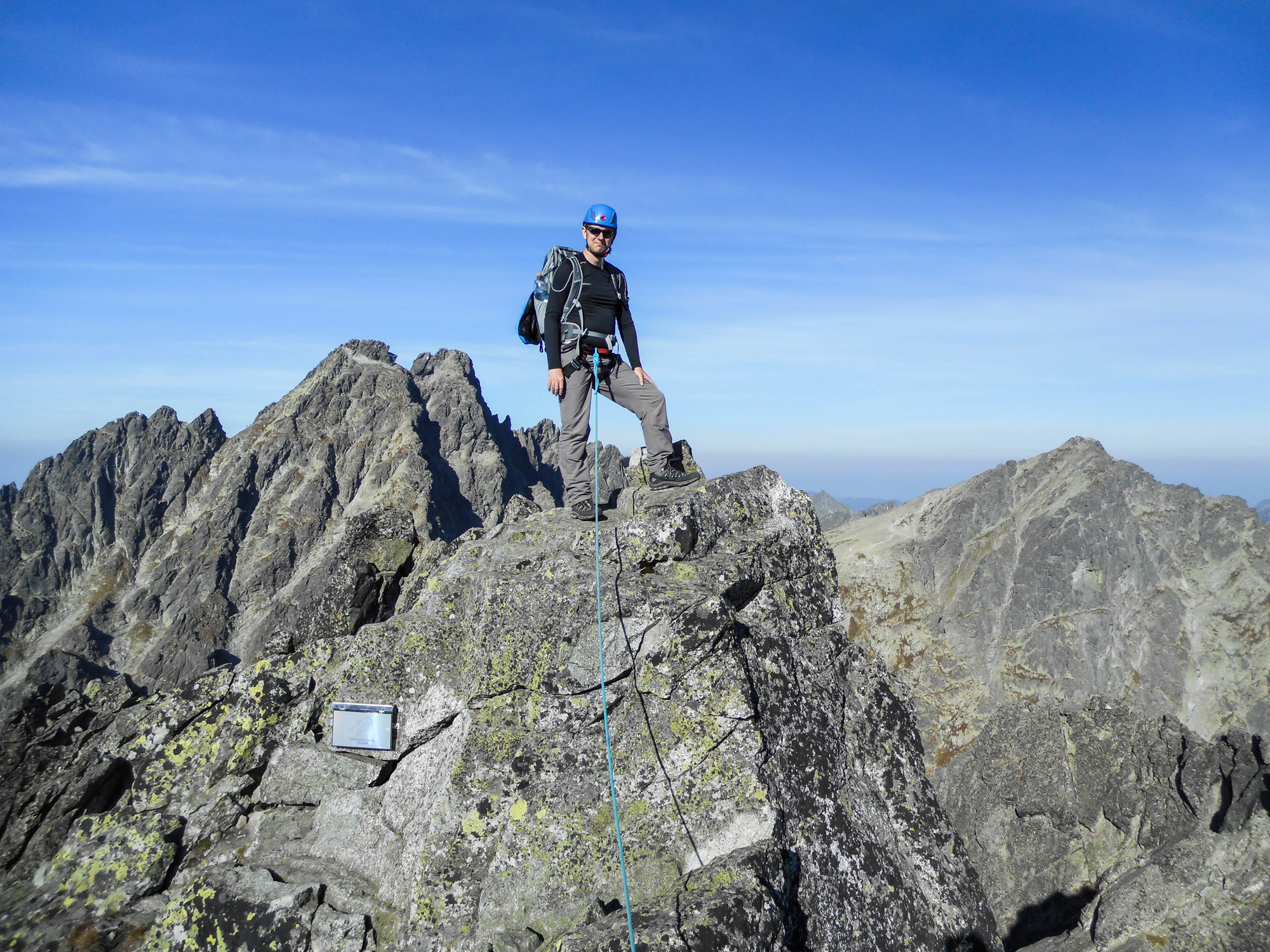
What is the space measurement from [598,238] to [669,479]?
412cm

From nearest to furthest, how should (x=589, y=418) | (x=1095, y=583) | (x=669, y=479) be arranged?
(x=589, y=418), (x=669, y=479), (x=1095, y=583)

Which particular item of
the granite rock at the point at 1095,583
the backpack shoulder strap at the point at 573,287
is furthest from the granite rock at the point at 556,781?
the granite rock at the point at 1095,583

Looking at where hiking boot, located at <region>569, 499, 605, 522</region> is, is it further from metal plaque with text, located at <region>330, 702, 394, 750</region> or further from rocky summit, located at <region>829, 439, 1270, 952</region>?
rocky summit, located at <region>829, 439, 1270, 952</region>

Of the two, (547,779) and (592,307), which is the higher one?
(592,307)

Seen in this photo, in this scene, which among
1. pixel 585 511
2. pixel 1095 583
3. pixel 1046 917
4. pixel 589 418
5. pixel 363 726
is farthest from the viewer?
pixel 1095 583

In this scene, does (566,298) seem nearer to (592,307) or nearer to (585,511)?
(592,307)

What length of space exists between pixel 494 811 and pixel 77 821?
271 inches

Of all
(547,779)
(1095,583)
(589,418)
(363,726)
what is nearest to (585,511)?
(589,418)

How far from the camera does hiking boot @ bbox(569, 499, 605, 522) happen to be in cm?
1208

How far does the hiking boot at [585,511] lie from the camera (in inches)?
476

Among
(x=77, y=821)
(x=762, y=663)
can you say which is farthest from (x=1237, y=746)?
(x=77, y=821)

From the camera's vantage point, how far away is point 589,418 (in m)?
12.6

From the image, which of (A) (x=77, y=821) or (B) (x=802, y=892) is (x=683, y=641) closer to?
(B) (x=802, y=892)

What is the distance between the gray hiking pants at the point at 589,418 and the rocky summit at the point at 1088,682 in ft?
28.7
